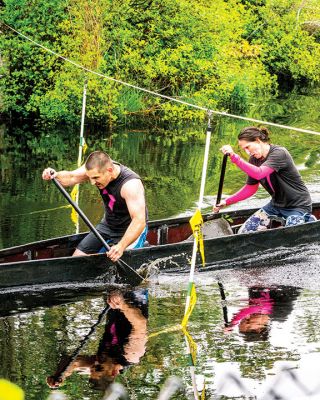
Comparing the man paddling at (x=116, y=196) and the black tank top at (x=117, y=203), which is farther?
the black tank top at (x=117, y=203)

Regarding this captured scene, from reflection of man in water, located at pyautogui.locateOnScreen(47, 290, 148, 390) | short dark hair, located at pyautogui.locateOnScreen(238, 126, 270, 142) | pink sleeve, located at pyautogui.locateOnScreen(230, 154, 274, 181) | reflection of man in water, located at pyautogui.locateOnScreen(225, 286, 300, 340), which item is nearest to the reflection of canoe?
reflection of man in water, located at pyautogui.locateOnScreen(47, 290, 148, 390)

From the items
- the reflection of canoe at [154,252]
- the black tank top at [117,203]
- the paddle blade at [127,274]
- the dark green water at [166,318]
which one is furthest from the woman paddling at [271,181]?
the paddle blade at [127,274]

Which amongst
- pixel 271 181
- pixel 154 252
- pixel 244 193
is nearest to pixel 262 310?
pixel 154 252

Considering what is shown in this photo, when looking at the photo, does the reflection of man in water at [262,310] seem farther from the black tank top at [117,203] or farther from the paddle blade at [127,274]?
the black tank top at [117,203]

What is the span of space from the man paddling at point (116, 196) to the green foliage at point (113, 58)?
14154mm

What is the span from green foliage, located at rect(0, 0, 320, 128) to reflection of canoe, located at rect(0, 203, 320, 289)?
41.5 ft

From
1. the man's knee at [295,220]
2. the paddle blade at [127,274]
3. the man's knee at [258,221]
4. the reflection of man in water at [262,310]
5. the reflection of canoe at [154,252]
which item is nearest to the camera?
the reflection of man in water at [262,310]

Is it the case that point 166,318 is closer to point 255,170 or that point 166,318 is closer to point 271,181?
point 255,170

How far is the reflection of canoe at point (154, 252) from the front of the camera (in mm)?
10195

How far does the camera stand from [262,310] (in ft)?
31.9

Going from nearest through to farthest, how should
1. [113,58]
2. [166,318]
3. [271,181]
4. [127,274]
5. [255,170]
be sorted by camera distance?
[166,318] < [127,274] < [255,170] < [271,181] < [113,58]

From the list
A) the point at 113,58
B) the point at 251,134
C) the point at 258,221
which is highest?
the point at 251,134

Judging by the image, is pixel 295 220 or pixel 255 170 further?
pixel 295 220

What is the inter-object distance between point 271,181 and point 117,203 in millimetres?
2416
